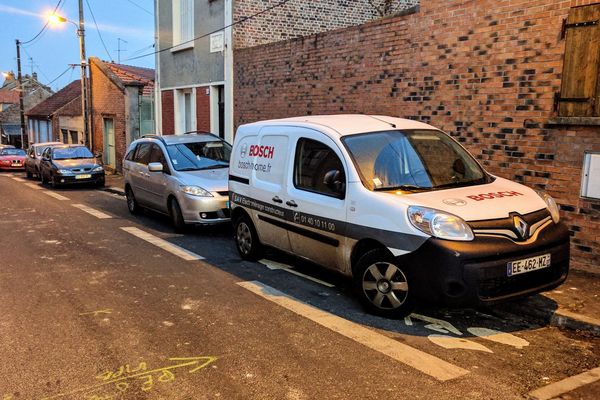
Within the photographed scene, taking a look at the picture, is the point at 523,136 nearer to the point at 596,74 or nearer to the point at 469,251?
the point at 596,74

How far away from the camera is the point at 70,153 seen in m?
Answer: 20.0

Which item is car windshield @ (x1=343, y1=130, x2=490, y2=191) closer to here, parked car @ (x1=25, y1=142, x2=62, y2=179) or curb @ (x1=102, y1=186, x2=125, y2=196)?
curb @ (x1=102, y1=186, x2=125, y2=196)

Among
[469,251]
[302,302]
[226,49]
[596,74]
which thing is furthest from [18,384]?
[226,49]

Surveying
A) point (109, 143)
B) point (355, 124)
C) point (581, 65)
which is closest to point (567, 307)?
point (355, 124)

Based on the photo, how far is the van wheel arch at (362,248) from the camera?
5.00m

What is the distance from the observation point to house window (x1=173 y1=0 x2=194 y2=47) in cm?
1700

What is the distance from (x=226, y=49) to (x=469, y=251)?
1173 centimetres

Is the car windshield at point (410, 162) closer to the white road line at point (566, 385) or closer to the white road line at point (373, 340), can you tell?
the white road line at point (373, 340)

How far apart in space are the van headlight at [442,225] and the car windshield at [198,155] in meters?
6.19

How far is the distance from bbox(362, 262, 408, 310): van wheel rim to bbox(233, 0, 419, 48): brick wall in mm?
10797

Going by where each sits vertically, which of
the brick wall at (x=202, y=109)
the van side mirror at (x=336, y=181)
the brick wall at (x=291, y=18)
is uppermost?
the brick wall at (x=291, y=18)

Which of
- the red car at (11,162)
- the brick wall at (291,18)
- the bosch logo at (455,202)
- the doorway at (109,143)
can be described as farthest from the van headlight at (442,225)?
the red car at (11,162)

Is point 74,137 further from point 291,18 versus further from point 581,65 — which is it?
point 581,65

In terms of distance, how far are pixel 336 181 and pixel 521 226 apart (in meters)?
1.80
